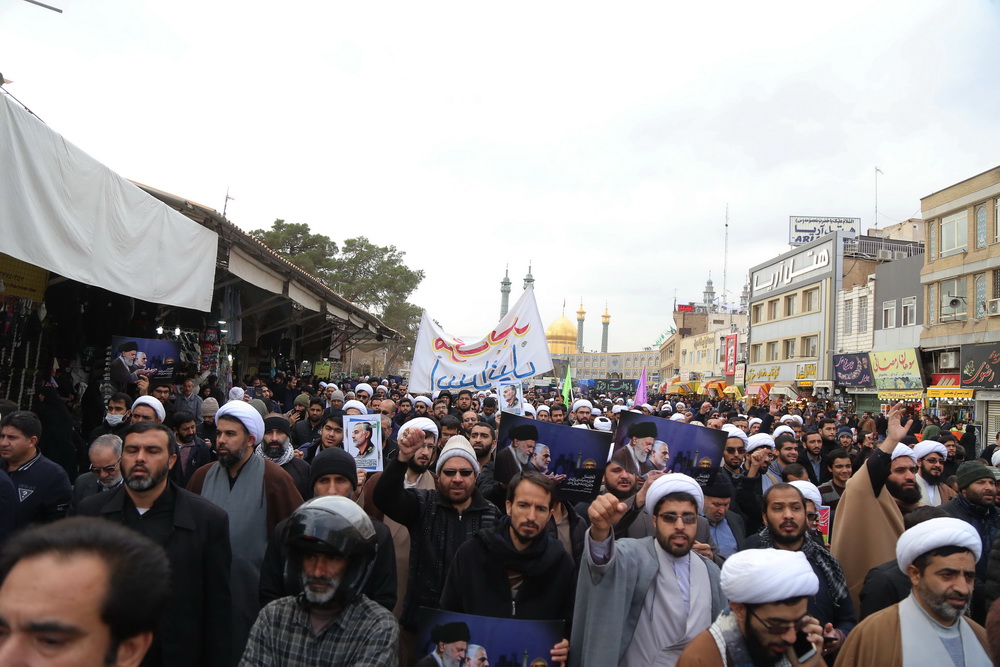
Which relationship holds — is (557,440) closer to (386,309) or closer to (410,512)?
(410,512)

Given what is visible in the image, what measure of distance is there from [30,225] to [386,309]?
33.9 meters

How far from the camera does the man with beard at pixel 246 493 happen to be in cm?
390

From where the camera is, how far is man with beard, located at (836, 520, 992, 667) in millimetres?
2736

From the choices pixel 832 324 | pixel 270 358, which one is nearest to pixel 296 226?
pixel 270 358

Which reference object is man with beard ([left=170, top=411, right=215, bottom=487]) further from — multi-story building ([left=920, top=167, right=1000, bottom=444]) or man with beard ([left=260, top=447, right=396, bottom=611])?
multi-story building ([left=920, top=167, right=1000, bottom=444])

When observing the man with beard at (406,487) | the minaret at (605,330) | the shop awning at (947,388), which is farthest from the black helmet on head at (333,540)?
the minaret at (605,330)

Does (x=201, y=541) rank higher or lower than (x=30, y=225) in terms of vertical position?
lower

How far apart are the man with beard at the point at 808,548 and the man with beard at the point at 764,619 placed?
4.08 ft

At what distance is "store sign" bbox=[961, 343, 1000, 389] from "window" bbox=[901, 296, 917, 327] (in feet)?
15.9

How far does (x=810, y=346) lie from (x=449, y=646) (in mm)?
38208

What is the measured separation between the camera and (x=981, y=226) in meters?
23.5

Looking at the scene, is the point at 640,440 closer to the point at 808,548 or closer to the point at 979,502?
the point at 808,548

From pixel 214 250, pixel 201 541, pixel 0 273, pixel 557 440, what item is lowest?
pixel 201 541

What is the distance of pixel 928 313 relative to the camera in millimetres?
26406
